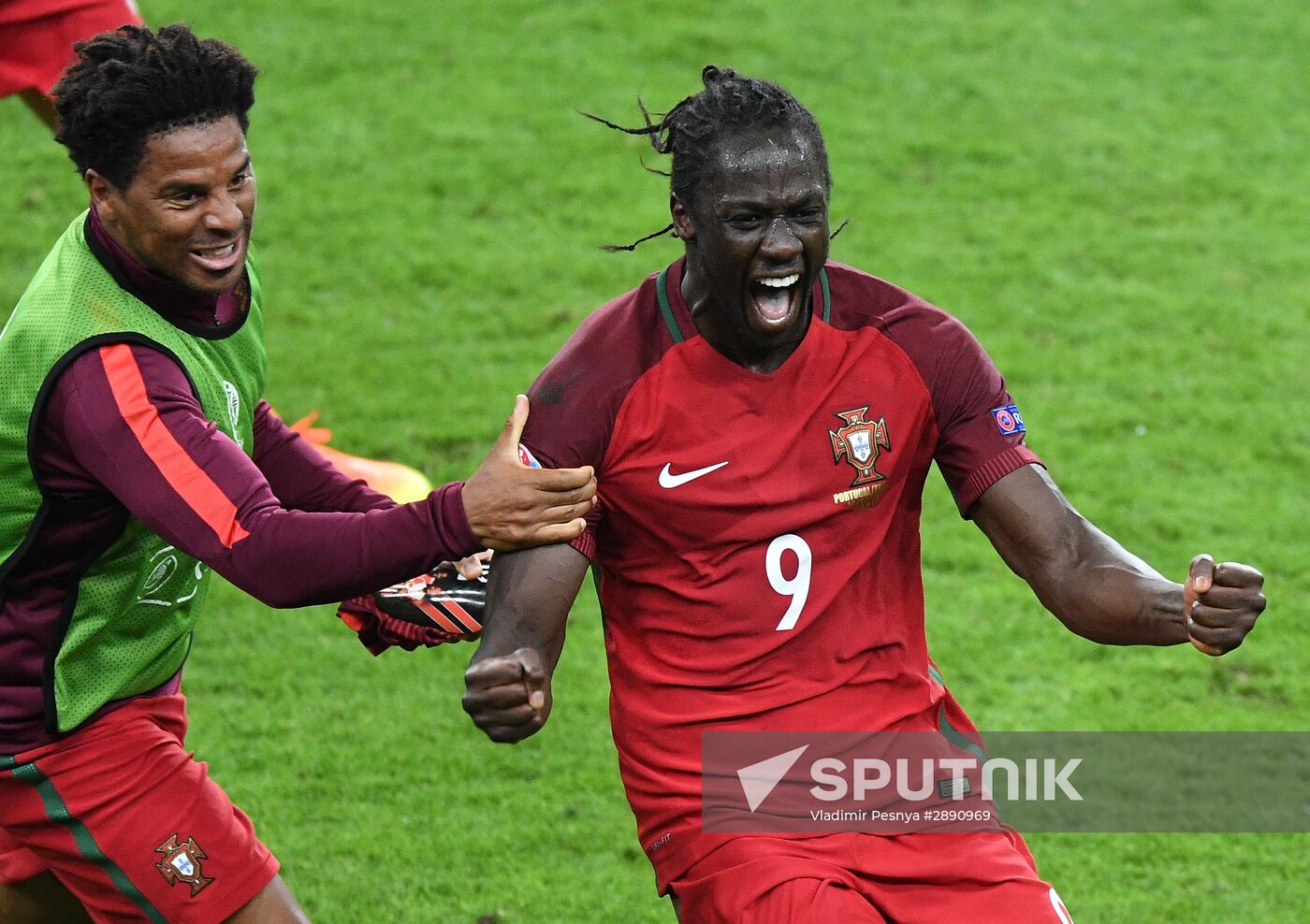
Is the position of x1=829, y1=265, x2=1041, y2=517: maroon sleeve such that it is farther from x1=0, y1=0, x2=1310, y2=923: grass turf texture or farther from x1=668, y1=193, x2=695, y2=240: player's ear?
x1=0, y1=0, x2=1310, y2=923: grass turf texture

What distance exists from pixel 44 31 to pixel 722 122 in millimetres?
3892

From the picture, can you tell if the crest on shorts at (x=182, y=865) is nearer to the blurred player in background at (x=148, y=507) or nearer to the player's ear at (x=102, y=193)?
the blurred player in background at (x=148, y=507)

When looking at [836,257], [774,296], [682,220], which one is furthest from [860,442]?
[836,257]

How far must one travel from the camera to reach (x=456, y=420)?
8938 millimetres

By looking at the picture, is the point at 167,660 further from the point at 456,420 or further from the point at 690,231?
the point at 456,420

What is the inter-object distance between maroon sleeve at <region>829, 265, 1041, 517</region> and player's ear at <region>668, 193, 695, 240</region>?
1.25ft

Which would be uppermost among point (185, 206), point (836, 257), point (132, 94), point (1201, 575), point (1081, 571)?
point (132, 94)

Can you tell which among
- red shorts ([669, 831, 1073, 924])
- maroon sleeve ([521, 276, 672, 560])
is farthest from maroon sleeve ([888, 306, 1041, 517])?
red shorts ([669, 831, 1073, 924])

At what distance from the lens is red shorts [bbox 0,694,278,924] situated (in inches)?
172

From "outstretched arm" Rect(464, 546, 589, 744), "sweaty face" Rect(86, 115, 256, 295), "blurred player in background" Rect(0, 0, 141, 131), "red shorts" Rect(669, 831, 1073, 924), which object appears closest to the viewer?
"outstretched arm" Rect(464, 546, 589, 744)

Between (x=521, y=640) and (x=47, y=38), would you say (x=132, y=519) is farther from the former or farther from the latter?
(x=47, y=38)

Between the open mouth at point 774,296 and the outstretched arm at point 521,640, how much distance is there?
682 millimetres

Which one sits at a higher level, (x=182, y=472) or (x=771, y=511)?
(x=182, y=472)

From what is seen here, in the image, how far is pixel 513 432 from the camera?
4117 millimetres
